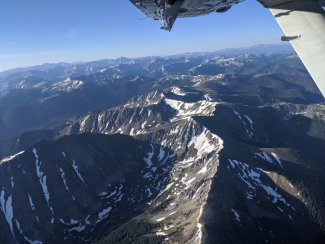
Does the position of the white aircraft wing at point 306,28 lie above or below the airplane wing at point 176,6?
below

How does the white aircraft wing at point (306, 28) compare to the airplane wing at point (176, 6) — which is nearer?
the white aircraft wing at point (306, 28)

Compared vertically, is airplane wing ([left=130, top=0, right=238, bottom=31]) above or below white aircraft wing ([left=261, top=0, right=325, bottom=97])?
above

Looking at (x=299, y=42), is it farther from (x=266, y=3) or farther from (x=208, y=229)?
(x=208, y=229)

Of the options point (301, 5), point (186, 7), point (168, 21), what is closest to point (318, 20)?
point (301, 5)

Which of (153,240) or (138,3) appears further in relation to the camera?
(153,240)

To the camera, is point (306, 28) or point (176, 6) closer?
point (306, 28)

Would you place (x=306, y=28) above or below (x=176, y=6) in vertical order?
below

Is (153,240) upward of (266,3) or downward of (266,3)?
downward

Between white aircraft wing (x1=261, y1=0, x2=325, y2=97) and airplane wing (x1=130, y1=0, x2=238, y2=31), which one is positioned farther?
airplane wing (x1=130, y1=0, x2=238, y2=31)
